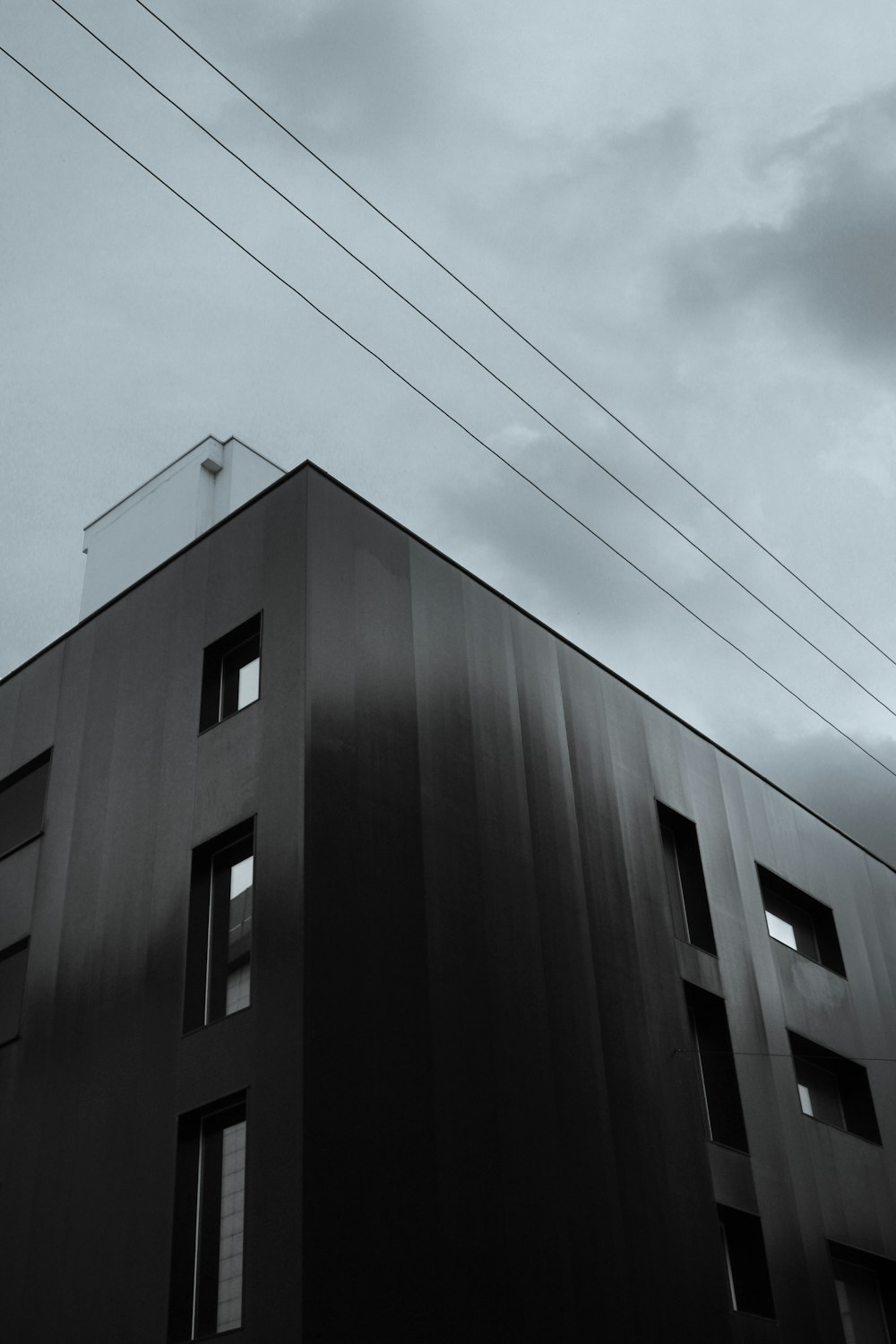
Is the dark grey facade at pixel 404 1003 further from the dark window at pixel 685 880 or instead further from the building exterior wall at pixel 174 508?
the building exterior wall at pixel 174 508

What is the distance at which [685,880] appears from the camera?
68.2 ft

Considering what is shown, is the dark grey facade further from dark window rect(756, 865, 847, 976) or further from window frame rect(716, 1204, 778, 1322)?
dark window rect(756, 865, 847, 976)

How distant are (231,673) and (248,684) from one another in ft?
1.71

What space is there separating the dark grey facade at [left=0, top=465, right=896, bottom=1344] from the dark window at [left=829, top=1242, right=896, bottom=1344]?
59mm

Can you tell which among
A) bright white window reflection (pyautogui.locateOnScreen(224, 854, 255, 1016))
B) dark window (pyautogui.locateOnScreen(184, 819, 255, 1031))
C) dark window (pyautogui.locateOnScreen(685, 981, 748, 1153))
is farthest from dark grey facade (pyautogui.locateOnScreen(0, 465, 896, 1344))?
bright white window reflection (pyautogui.locateOnScreen(224, 854, 255, 1016))

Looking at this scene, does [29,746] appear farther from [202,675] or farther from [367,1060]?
[367,1060]

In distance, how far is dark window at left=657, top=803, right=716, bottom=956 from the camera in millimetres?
20188

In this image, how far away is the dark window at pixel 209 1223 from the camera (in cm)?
1299

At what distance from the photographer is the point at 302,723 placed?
15.4m

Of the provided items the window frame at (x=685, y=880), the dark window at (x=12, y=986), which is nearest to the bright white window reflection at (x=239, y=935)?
the dark window at (x=12, y=986)

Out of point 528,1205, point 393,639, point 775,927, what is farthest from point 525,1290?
point 775,927

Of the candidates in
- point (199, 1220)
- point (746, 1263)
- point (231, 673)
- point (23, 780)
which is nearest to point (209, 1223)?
point (199, 1220)

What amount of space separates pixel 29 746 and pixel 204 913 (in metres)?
5.11

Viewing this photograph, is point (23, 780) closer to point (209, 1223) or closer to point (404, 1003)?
point (404, 1003)
